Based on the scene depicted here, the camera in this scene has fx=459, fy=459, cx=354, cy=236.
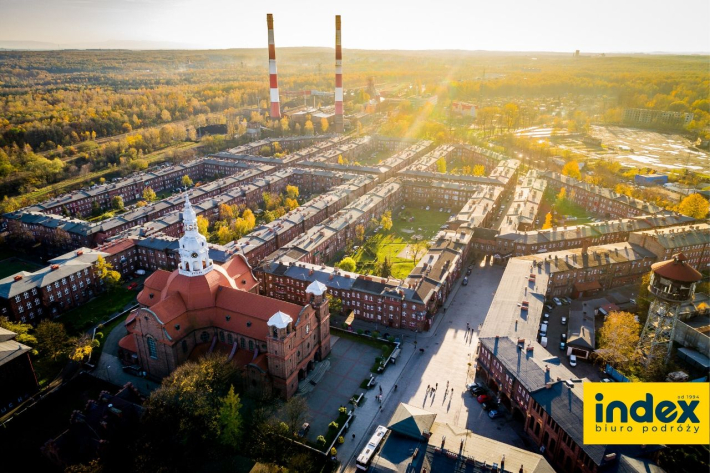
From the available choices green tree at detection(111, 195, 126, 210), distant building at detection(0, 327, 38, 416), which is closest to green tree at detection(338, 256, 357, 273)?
distant building at detection(0, 327, 38, 416)

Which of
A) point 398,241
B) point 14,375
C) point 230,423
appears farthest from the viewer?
point 398,241

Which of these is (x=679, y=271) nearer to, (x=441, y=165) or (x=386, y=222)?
(x=386, y=222)

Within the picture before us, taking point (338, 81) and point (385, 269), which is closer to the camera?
point (385, 269)

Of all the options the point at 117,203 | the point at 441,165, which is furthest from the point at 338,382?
the point at 441,165

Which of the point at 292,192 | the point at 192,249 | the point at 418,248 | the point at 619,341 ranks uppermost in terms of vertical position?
the point at 192,249

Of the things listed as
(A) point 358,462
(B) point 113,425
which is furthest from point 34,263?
(A) point 358,462

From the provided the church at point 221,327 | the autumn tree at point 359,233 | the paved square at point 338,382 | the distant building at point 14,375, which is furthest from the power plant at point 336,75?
the distant building at point 14,375

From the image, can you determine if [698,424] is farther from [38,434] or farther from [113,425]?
[38,434]
